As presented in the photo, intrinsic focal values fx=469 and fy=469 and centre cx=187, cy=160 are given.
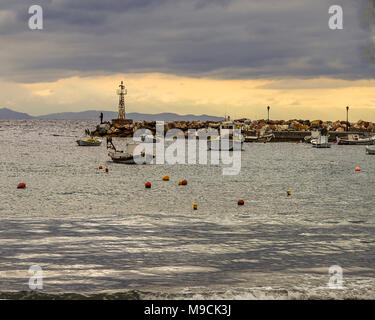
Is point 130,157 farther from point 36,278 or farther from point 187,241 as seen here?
point 36,278

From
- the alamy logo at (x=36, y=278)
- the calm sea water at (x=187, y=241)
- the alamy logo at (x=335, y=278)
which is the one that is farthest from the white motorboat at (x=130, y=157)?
the alamy logo at (x=335, y=278)

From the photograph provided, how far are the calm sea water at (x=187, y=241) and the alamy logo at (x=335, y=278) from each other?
8.8 inches

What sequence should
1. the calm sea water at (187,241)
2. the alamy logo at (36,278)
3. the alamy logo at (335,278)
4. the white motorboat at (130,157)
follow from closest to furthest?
the alamy logo at (335,278)
the alamy logo at (36,278)
the calm sea water at (187,241)
the white motorboat at (130,157)

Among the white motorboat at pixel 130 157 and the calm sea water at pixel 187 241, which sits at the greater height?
the white motorboat at pixel 130 157

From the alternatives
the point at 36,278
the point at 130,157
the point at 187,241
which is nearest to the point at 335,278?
the point at 187,241

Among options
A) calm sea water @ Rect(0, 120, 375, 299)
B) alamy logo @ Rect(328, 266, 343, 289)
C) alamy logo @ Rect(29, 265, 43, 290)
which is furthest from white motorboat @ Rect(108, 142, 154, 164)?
alamy logo @ Rect(328, 266, 343, 289)

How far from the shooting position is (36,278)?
1468 cm

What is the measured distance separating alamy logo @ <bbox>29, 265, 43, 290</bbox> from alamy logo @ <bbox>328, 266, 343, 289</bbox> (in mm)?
8425

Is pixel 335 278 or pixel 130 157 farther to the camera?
pixel 130 157

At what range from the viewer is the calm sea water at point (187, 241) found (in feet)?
46.6

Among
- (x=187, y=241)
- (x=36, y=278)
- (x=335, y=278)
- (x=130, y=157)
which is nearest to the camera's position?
(x=36, y=278)

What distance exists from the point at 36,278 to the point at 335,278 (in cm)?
944

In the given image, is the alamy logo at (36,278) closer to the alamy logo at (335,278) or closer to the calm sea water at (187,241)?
the calm sea water at (187,241)

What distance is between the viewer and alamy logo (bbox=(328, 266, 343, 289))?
43.9 ft
